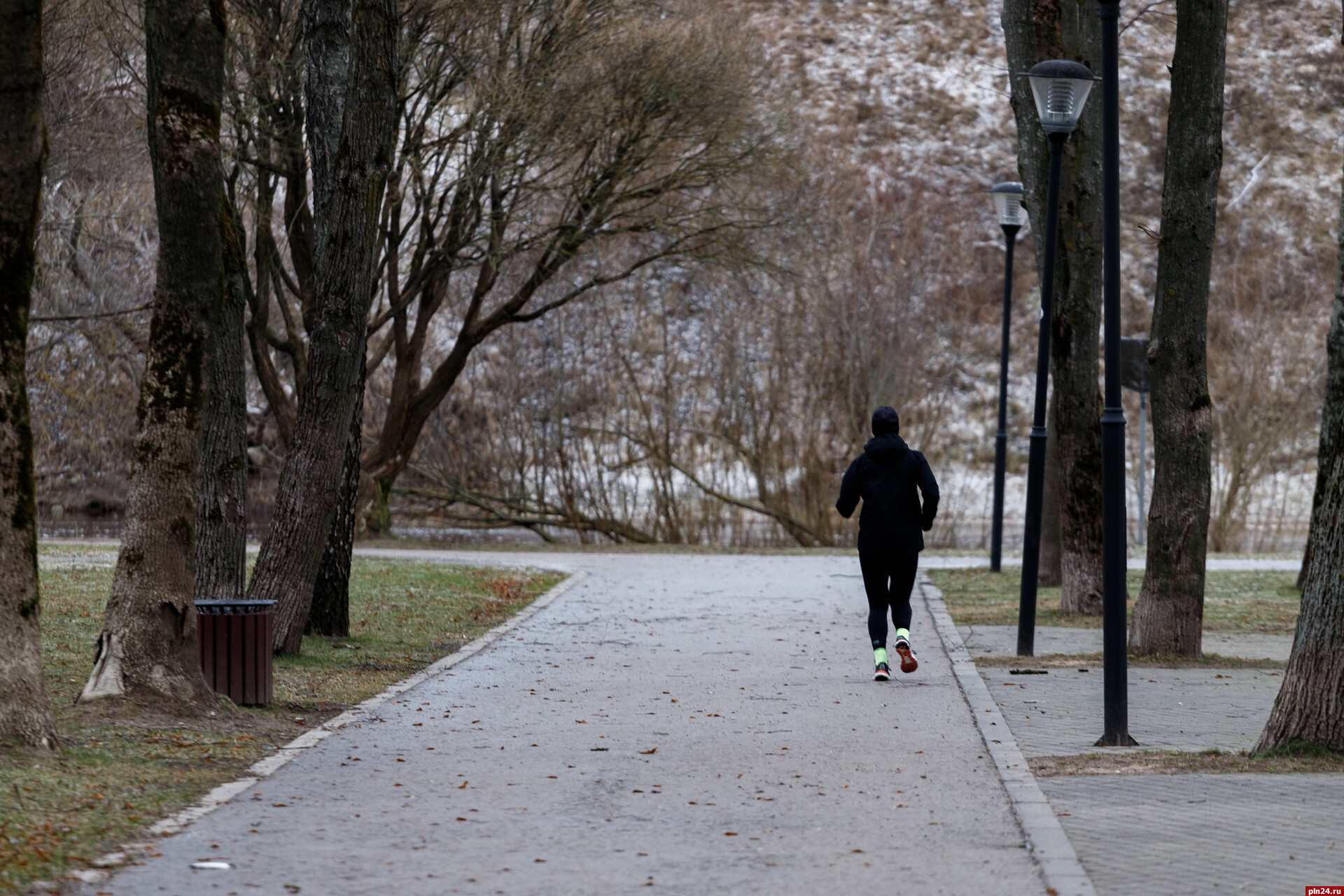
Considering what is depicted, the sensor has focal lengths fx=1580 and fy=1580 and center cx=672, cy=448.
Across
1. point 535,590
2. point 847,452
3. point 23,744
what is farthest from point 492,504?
point 23,744

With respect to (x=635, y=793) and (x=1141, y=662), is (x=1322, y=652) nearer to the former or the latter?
(x=635, y=793)

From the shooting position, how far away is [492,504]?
3008 centimetres

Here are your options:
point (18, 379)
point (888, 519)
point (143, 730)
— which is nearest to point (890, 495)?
point (888, 519)

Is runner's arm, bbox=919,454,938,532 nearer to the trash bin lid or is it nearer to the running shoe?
the running shoe

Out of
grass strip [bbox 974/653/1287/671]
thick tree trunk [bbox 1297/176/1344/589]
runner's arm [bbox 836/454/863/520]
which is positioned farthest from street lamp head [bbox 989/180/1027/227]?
runner's arm [bbox 836/454/863/520]

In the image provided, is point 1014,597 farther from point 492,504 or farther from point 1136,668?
point 492,504

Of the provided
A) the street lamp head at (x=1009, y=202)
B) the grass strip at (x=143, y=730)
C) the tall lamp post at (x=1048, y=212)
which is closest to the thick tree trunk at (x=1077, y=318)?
the street lamp head at (x=1009, y=202)

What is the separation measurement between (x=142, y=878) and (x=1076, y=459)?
1158cm

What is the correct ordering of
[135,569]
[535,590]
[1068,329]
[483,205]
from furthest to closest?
[483,205]
[535,590]
[1068,329]
[135,569]

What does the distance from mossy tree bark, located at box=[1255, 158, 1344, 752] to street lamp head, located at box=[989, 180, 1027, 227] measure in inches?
406

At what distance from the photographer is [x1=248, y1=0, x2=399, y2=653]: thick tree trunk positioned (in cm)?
1076

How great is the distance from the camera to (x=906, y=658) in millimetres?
10297

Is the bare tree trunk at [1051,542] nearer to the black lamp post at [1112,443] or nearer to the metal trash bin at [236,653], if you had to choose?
the black lamp post at [1112,443]

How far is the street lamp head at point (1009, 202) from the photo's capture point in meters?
17.5
